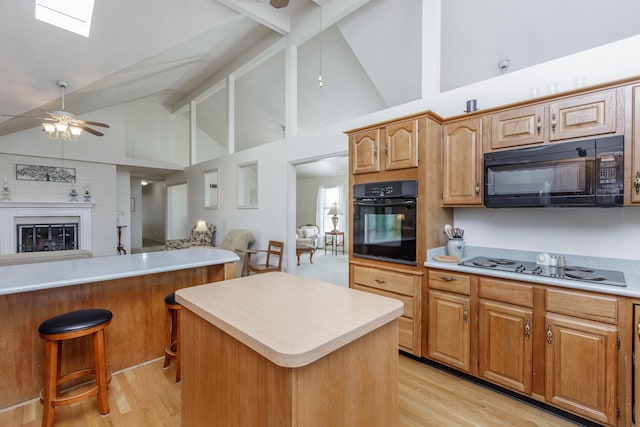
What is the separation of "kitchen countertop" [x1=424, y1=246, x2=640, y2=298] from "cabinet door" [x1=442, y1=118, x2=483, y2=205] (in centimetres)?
50

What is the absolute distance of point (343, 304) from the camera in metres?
1.24

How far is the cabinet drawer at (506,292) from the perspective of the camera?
6.11ft

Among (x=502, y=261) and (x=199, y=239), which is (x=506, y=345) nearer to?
(x=502, y=261)

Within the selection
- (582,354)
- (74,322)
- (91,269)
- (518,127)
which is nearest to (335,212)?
(518,127)

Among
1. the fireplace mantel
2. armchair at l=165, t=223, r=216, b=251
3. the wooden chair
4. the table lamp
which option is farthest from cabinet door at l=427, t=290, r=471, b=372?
the fireplace mantel

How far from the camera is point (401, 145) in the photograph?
247 centimetres

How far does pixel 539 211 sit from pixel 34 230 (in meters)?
8.19

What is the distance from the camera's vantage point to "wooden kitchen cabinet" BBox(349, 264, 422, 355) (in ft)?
7.86

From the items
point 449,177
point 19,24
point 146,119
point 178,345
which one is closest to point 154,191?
point 146,119

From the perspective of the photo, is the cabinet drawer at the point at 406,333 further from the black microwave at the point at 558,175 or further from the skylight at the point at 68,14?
the skylight at the point at 68,14

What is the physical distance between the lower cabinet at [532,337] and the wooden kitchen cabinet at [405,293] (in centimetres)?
10

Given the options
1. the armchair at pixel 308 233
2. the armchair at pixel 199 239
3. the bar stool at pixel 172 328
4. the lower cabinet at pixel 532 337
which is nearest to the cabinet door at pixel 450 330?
the lower cabinet at pixel 532 337

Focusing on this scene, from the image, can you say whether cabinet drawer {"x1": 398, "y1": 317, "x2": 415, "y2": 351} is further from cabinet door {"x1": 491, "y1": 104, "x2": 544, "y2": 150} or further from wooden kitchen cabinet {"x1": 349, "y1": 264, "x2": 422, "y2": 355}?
cabinet door {"x1": 491, "y1": 104, "x2": 544, "y2": 150}

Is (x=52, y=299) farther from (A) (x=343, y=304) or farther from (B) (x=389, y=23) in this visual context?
(B) (x=389, y=23)
